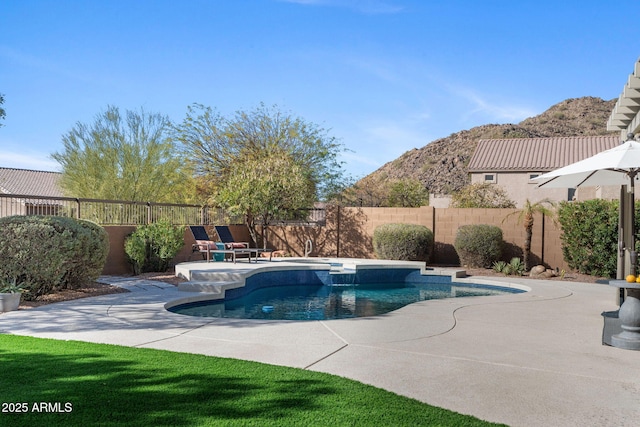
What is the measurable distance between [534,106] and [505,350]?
47.4m

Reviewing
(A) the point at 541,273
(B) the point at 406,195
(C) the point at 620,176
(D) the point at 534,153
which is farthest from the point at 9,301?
(B) the point at 406,195

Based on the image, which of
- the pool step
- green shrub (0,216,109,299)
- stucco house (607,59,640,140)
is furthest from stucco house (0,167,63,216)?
stucco house (607,59,640,140)

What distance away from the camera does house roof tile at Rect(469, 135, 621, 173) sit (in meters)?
28.9

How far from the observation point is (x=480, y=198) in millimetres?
24281

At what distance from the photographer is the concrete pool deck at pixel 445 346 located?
411 centimetres

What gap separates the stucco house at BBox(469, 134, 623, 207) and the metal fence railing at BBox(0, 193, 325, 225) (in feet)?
48.0

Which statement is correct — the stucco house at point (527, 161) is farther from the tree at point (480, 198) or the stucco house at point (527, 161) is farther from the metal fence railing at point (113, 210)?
the metal fence railing at point (113, 210)

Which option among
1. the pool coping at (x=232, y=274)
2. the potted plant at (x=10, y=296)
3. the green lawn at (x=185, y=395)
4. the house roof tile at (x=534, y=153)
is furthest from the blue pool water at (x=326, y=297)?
the house roof tile at (x=534, y=153)

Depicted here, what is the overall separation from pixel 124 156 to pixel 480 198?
640 inches

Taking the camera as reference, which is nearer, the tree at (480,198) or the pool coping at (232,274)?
the pool coping at (232,274)

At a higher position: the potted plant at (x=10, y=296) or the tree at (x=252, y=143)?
the tree at (x=252, y=143)

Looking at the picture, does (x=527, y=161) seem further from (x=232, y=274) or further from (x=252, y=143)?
(x=232, y=274)

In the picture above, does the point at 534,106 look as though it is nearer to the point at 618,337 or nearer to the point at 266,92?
the point at 266,92

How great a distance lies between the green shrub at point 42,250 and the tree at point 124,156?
14.5 metres
